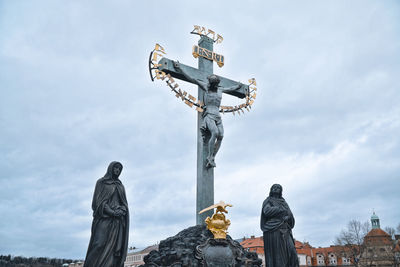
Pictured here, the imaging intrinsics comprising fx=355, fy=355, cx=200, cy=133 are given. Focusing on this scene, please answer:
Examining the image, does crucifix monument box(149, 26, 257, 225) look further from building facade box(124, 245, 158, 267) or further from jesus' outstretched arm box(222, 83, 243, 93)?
building facade box(124, 245, 158, 267)

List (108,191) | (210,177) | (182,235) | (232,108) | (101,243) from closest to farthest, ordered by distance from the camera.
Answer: (101,243) → (108,191) → (182,235) → (210,177) → (232,108)

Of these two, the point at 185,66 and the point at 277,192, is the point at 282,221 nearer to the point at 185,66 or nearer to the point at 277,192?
the point at 277,192

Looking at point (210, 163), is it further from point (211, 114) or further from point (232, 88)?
point (232, 88)

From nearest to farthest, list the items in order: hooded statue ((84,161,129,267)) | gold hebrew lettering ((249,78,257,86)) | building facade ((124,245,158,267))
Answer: hooded statue ((84,161,129,267)) → gold hebrew lettering ((249,78,257,86)) → building facade ((124,245,158,267))

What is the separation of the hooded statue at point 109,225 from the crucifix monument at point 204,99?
3397 mm

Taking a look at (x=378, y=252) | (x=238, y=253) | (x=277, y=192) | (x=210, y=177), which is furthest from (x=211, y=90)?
(x=378, y=252)

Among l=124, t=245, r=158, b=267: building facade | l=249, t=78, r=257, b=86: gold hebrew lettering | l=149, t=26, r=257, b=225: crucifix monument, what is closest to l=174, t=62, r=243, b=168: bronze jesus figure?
l=149, t=26, r=257, b=225: crucifix monument

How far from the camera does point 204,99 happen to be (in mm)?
10688

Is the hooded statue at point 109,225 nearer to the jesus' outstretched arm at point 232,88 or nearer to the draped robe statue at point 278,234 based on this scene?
the draped robe statue at point 278,234

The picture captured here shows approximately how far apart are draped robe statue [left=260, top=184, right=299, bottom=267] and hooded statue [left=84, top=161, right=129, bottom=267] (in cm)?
295

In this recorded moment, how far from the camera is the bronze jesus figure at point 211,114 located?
1012 centimetres

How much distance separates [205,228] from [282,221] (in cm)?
197

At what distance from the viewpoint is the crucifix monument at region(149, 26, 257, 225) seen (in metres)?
9.95

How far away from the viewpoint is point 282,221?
24.0ft
